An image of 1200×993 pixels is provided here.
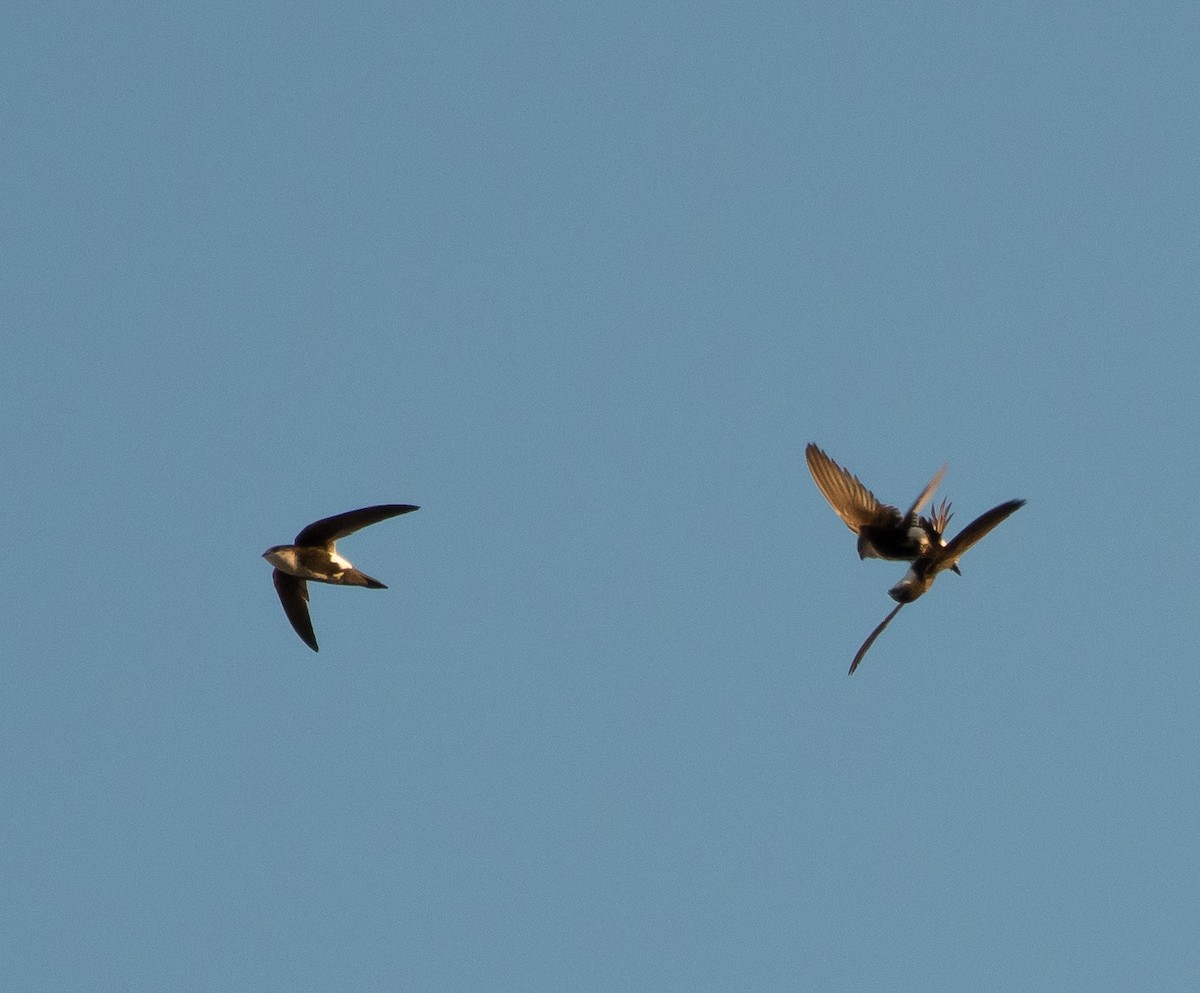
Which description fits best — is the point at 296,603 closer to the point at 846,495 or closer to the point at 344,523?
the point at 344,523

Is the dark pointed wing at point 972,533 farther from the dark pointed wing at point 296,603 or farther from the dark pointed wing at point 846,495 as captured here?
the dark pointed wing at point 296,603

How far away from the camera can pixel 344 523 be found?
14000 millimetres

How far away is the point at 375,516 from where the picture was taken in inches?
543

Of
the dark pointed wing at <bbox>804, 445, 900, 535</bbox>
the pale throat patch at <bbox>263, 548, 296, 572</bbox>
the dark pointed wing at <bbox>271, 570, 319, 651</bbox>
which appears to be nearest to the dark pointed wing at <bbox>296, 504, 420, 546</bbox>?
the pale throat patch at <bbox>263, 548, 296, 572</bbox>

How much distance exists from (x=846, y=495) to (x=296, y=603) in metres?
4.24

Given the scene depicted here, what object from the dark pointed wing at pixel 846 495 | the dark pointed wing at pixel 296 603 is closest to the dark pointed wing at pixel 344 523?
the dark pointed wing at pixel 296 603

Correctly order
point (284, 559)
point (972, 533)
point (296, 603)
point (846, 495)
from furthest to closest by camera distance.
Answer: point (296, 603), point (284, 559), point (846, 495), point (972, 533)

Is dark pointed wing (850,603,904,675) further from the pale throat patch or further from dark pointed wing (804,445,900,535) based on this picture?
the pale throat patch

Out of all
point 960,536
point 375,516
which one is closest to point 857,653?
point 960,536

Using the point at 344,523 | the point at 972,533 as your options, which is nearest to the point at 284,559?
the point at 344,523

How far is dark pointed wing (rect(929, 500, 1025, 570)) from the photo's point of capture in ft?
37.7

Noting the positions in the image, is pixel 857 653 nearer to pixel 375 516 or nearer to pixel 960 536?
pixel 960 536

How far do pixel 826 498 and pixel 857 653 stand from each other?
1.70m

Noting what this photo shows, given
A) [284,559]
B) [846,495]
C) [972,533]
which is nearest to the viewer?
[972,533]
